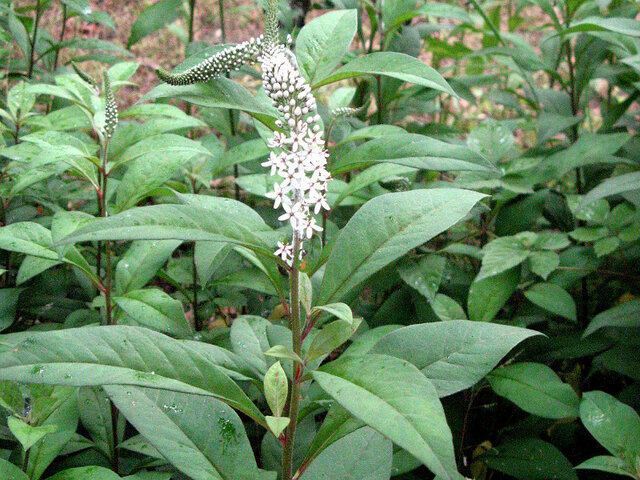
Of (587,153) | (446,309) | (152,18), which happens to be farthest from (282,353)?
(152,18)

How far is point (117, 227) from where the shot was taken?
116cm

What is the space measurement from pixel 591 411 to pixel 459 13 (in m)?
1.88

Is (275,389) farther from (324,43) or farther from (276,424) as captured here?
(324,43)

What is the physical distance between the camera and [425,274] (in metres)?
2.21

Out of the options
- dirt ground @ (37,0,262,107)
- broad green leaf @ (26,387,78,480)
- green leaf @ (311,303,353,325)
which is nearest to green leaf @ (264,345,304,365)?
green leaf @ (311,303,353,325)

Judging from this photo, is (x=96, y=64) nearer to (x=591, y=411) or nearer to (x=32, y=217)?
(x=32, y=217)

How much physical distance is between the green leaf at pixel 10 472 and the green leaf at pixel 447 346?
0.88 metres

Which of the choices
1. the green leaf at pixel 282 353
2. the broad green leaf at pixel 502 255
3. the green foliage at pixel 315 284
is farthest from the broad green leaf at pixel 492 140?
the green leaf at pixel 282 353

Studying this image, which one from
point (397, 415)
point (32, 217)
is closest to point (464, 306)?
point (397, 415)

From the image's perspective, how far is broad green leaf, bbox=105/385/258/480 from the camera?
1377mm

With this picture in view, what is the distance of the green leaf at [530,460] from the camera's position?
2.04m

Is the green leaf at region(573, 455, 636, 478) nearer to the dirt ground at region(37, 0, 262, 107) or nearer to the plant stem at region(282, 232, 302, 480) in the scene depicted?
the plant stem at region(282, 232, 302, 480)

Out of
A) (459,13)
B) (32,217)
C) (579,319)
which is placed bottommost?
(579,319)

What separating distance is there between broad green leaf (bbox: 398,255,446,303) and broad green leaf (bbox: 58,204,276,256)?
970 millimetres
